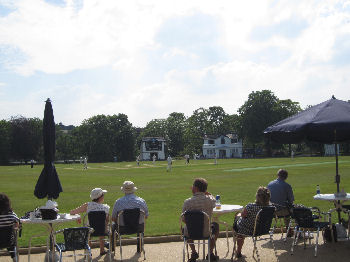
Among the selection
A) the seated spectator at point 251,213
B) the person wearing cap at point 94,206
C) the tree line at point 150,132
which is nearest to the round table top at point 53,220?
the person wearing cap at point 94,206

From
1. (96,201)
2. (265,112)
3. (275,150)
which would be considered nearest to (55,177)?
(96,201)

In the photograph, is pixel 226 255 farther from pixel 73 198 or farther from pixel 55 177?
pixel 73 198

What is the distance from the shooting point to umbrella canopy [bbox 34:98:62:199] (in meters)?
8.95

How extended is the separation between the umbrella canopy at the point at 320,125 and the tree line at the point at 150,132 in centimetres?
8103

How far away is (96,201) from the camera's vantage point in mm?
8570

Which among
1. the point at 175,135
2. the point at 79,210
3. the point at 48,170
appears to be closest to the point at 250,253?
the point at 79,210

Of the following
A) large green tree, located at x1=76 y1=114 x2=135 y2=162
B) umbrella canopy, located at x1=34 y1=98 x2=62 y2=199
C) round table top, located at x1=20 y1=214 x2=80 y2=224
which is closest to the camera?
round table top, located at x1=20 y1=214 x2=80 y2=224

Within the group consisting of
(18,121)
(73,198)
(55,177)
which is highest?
(18,121)

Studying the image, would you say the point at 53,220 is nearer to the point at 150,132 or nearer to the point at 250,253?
the point at 250,253

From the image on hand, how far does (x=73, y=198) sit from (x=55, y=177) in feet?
38.4

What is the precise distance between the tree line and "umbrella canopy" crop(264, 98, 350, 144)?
81030mm

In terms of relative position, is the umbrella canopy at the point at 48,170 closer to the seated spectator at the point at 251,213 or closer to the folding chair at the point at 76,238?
the folding chair at the point at 76,238

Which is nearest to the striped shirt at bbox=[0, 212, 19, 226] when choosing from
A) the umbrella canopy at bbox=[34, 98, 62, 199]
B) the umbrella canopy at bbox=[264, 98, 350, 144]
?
the umbrella canopy at bbox=[34, 98, 62, 199]

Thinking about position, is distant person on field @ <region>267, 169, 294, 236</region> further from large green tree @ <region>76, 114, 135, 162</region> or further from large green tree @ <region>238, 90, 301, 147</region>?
large green tree @ <region>76, 114, 135, 162</region>
